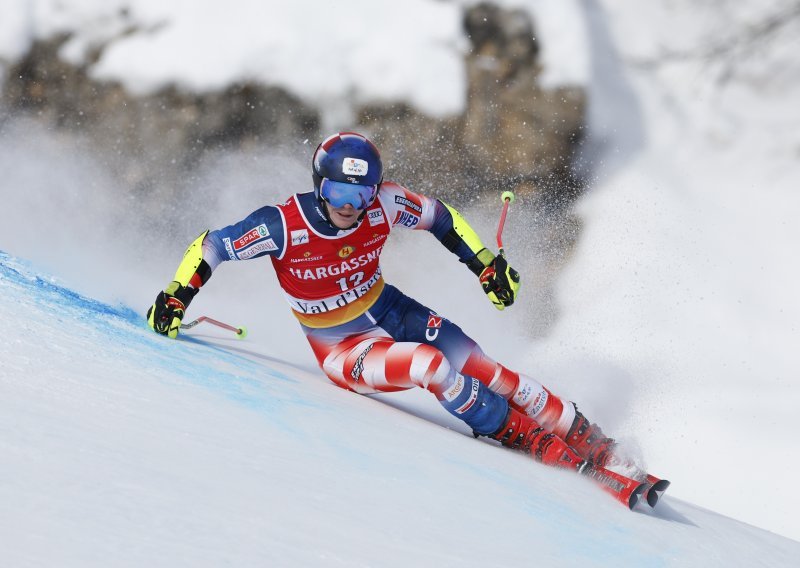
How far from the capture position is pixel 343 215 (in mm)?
3730

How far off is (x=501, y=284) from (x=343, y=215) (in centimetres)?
86

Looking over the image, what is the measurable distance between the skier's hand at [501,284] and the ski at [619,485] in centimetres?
102

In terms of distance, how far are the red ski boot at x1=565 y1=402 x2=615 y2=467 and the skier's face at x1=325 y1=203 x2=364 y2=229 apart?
4.35 feet

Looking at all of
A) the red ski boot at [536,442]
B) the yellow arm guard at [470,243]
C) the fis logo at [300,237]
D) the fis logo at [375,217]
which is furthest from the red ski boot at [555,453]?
the fis logo at [300,237]

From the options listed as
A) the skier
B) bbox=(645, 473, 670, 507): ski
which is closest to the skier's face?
the skier

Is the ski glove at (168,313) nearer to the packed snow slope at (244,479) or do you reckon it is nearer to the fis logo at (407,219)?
the packed snow slope at (244,479)

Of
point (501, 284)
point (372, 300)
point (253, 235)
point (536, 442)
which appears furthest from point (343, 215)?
point (536, 442)

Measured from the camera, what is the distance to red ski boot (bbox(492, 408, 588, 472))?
3381 mm

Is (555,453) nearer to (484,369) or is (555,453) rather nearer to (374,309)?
Answer: (484,369)

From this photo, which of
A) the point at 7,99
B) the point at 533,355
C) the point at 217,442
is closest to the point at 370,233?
the point at 217,442

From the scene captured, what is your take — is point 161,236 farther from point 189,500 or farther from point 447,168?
point 189,500

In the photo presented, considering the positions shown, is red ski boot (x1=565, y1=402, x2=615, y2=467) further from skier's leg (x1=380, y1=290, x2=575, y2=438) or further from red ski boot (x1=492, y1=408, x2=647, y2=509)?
red ski boot (x1=492, y1=408, x2=647, y2=509)

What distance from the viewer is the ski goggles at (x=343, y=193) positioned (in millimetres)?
3643

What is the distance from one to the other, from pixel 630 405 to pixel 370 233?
2.02m
